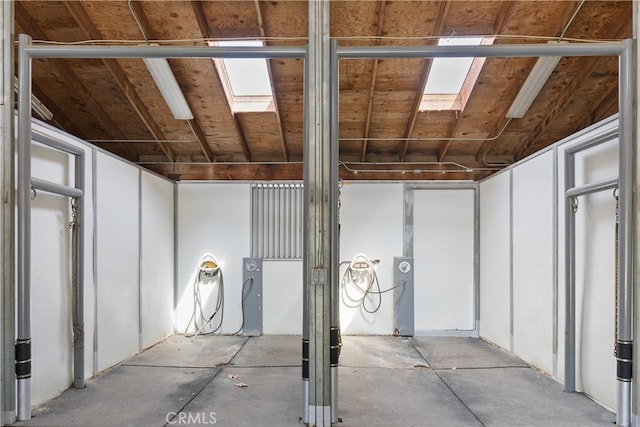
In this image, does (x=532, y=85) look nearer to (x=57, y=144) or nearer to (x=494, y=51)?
(x=494, y=51)

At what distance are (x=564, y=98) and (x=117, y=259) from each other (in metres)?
4.98

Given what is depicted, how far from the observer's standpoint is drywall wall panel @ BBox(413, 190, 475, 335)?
552 cm

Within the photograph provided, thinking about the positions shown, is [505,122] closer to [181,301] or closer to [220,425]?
[220,425]

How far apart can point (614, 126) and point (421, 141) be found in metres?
2.68

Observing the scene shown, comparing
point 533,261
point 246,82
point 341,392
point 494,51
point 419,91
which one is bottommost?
point 341,392

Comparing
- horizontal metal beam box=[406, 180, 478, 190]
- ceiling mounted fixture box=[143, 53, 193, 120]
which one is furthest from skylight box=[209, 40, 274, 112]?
horizontal metal beam box=[406, 180, 478, 190]

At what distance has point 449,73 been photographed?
459 cm

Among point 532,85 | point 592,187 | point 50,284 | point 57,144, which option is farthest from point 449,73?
point 50,284

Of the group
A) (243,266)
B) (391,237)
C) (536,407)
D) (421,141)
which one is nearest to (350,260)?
(391,237)

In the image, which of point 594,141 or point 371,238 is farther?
point 371,238

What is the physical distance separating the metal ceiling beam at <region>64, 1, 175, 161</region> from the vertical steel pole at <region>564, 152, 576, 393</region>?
422 centimetres

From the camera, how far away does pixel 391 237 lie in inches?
220

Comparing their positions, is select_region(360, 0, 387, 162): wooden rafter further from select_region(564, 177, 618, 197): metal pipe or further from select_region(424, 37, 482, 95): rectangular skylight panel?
select_region(564, 177, 618, 197): metal pipe

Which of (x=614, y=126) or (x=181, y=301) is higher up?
(x=614, y=126)
